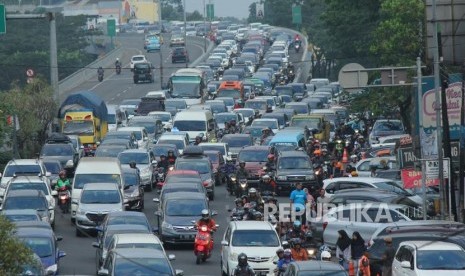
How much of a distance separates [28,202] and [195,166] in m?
10.6

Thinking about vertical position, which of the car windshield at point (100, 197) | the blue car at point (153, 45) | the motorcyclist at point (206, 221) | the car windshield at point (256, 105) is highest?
the blue car at point (153, 45)

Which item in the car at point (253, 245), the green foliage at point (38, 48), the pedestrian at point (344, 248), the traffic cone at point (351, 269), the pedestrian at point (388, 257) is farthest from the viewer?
the green foliage at point (38, 48)

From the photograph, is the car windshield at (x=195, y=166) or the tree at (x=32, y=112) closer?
the car windshield at (x=195, y=166)

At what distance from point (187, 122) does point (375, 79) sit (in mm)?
8018

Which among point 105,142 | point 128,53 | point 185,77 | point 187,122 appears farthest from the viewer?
point 128,53

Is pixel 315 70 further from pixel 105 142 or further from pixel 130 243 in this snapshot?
pixel 130 243

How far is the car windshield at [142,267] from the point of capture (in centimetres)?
3138

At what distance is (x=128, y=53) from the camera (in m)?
148

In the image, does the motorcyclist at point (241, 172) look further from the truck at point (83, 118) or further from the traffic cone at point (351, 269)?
the traffic cone at point (351, 269)

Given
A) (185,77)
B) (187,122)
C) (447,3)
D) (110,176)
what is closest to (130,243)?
(110,176)

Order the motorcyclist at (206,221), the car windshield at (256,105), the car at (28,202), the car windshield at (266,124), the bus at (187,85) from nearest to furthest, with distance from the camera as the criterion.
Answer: the motorcyclist at (206,221), the car at (28,202), the car windshield at (266,124), the car windshield at (256,105), the bus at (187,85)

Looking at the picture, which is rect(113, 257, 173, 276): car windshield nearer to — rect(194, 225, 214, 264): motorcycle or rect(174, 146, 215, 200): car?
rect(194, 225, 214, 264): motorcycle

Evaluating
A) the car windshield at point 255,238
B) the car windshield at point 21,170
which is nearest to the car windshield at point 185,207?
the car windshield at point 255,238

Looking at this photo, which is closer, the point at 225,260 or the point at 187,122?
the point at 225,260
